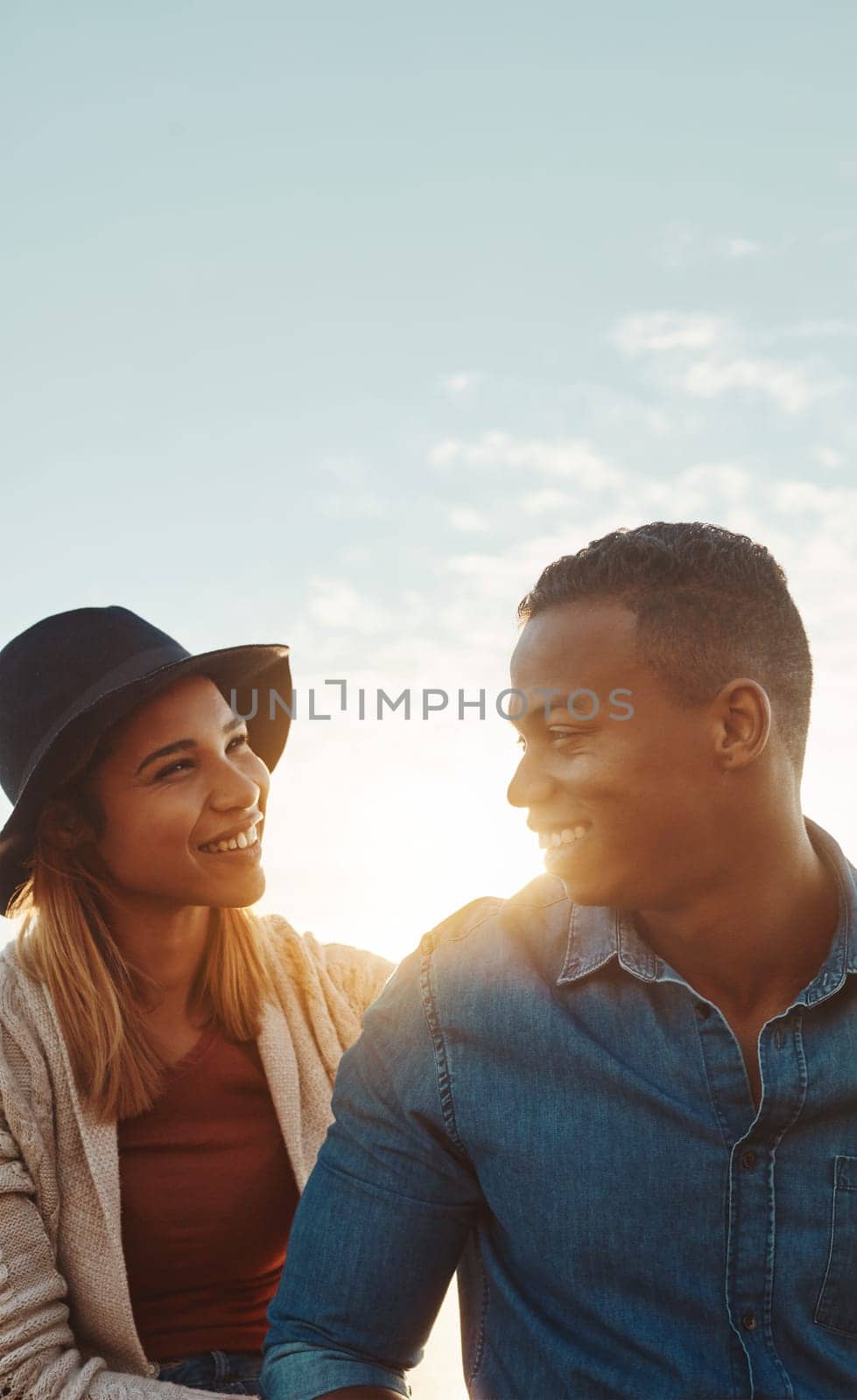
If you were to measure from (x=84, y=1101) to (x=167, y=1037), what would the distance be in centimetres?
29

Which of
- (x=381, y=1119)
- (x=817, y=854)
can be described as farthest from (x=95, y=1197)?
(x=817, y=854)

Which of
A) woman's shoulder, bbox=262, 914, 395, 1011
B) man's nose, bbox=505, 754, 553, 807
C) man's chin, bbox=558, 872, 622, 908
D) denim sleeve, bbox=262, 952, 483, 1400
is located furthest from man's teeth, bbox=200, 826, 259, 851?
man's chin, bbox=558, 872, 622, 908

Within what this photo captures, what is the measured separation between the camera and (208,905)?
320 centimetres

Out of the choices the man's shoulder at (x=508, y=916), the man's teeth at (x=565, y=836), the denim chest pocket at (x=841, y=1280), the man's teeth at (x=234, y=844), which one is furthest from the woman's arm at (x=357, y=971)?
the denim chest pocket at (x=841, y=1280)

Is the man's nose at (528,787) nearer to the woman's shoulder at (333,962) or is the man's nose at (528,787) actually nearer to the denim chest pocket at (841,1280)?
the denim chest pocket at (841,1280)

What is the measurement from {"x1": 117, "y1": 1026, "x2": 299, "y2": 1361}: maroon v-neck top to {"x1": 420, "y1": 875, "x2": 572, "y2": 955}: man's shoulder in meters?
1.18

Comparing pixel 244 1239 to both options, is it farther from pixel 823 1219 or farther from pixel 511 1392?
pixel 823 1219

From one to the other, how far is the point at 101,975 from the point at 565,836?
157cm

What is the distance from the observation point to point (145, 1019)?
3154 millimetres

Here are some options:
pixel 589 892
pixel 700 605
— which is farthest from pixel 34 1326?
pixel 700 605

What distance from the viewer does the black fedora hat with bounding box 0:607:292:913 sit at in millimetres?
2996

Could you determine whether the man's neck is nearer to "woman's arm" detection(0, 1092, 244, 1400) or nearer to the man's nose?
the man's nose

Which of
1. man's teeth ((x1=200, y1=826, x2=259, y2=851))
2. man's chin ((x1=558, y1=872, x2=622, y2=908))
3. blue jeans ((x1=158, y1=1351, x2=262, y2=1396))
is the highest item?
man's teeth ((x1=200, y1=826, x2=259, y2=851))

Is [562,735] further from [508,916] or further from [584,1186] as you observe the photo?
[584,1186]
